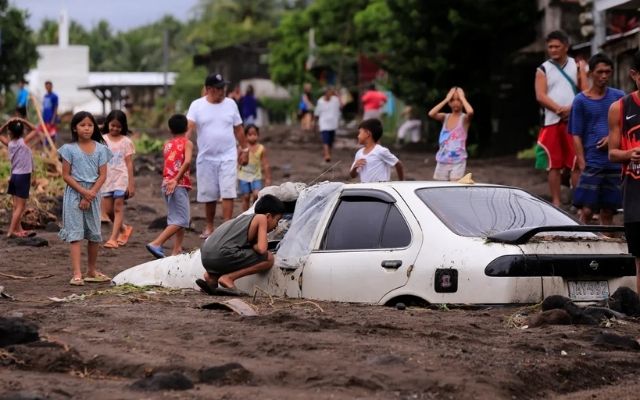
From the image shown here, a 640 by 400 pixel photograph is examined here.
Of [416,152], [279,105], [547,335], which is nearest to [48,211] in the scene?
[547,335]

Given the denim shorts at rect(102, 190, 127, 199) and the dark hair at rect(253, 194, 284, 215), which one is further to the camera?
the denim shorts at rect(102, 190, 127, 199)

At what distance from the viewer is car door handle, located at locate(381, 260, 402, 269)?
965 centimetres

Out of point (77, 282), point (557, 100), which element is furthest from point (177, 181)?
point (557, 100)

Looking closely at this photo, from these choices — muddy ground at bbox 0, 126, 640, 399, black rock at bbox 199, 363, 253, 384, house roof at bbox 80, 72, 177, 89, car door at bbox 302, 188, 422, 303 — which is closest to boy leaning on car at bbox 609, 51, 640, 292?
muddy ground at bbox 0, 126, 640, 399

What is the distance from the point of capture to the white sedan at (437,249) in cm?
938

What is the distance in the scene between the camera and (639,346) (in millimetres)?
8398

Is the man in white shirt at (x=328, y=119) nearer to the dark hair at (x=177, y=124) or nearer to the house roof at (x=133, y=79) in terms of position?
the dark hair at (x=177, y=124)

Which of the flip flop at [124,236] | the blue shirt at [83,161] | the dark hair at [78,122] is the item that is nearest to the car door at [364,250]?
the blue shirt at [83,161]

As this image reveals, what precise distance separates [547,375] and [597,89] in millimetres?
5453

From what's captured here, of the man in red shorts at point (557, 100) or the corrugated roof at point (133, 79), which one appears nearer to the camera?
the man in red shorts at point (557, 100)

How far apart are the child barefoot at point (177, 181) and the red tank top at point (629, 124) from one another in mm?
5530

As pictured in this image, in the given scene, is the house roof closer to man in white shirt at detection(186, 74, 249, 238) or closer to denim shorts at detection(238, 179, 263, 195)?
denim shorts at detection(238, 179, 263, 195)

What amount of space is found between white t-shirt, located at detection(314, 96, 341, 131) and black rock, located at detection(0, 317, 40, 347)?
83.4ft

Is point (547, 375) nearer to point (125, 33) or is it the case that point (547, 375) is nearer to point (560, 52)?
point (560, 52)
